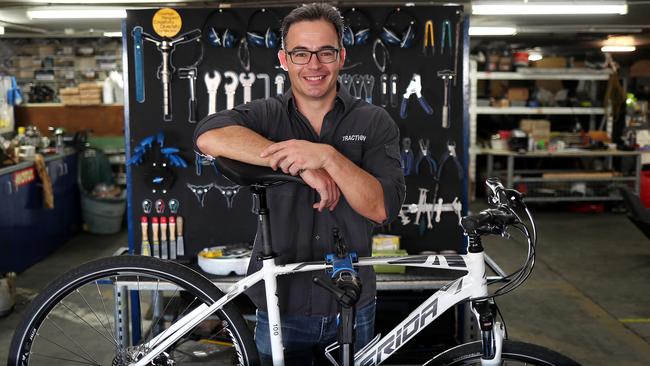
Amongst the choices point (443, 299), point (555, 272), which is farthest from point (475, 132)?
point (443, 299)

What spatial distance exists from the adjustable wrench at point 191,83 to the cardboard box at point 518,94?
683 cm

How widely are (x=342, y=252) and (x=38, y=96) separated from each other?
8.49 meters

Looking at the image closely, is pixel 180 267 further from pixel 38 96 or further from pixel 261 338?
pixel 38 96

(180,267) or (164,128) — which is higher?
(164,128)

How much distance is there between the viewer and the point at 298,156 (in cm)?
142

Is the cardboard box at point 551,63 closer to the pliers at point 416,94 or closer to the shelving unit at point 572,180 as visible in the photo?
the shelving unit at point 572,180

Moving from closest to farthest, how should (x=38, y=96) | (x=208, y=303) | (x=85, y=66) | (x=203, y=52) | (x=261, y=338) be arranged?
1. (x=208, y=303)
2. (x=261, y=338)
3. (x=203, y=52)
4. (x=38, y=96)
5. (x=85, y=66)

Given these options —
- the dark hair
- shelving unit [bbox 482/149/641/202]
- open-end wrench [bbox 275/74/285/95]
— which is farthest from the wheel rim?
shelving unit [bbox 482/149/641/202]

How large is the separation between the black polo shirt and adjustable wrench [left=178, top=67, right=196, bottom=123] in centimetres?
152

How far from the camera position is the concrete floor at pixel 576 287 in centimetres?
409

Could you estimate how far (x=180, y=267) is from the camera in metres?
1.62

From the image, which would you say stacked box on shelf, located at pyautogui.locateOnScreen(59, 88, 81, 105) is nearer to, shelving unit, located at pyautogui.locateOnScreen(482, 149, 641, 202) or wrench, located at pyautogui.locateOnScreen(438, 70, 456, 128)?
shelving unit, located at pyautogui.locateOnScreen(482, 149, 641, 202)

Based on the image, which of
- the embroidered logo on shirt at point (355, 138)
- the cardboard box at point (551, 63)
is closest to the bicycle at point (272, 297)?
the embroidered logo on shirt at point (355, 138)

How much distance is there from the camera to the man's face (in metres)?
1.58
